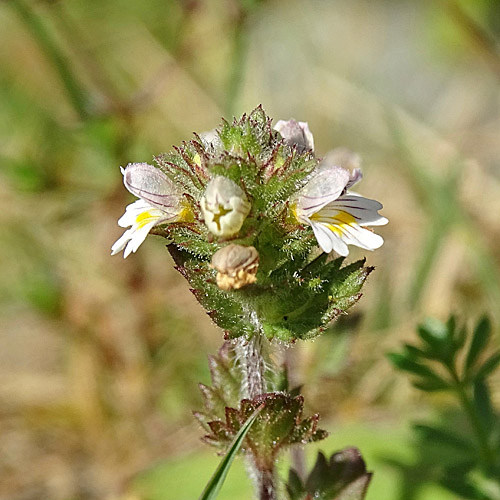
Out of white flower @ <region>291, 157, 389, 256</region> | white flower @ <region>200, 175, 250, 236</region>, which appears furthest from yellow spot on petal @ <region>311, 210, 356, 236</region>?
white flower @ <region>200, 175, 250, 236</region>

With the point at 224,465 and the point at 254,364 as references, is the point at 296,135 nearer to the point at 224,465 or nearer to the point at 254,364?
the point at 254,364

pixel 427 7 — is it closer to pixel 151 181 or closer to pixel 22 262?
pixel 22 262

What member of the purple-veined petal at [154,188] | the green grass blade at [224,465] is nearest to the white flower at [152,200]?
the purple-veined petal at [154,188]

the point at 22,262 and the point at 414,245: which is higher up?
the point at 22,262

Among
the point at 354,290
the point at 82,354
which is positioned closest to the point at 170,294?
the point at 82,354

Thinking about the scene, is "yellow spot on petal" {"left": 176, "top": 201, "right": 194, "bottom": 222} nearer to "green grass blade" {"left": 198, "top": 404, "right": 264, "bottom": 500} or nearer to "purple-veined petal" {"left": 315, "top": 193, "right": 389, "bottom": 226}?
"purple-veined petal" {"left": 315, "top": 193, "right": 389, "bottom": 226}

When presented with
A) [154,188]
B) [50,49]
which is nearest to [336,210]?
[154,188]

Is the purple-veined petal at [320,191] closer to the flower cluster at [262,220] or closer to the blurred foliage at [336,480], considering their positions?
the flower cluster at [262,220]
